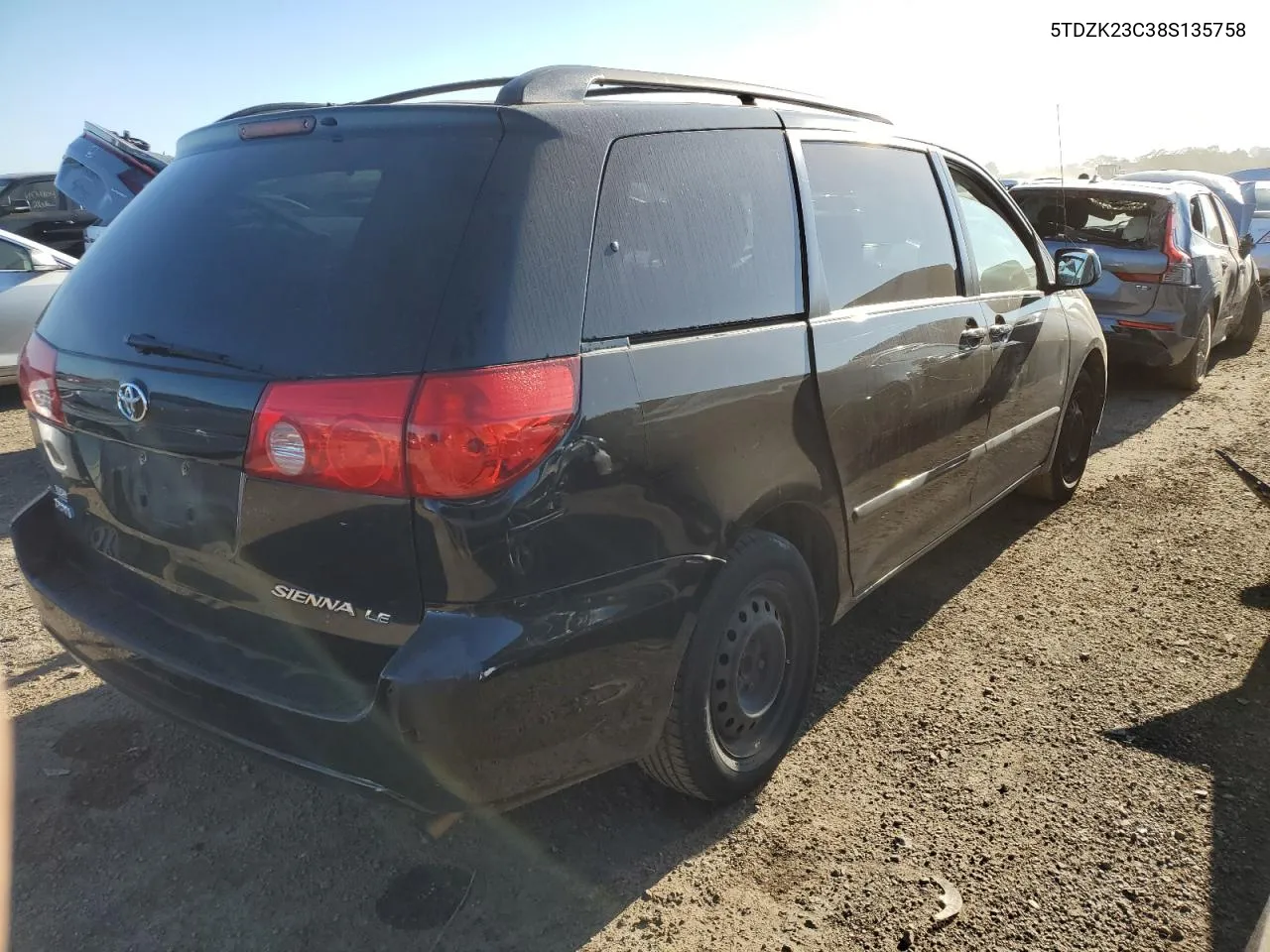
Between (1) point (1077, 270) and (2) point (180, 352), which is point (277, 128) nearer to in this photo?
(2) point (180, 352)

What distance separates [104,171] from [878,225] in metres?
7.36

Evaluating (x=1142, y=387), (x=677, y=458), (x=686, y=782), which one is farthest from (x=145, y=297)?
(x=1142, y=387)

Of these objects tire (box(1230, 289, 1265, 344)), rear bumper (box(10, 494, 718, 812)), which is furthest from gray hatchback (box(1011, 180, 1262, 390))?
rear bumper (box(10, 494, 718, 812))

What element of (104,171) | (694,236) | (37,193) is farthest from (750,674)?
(37,193)

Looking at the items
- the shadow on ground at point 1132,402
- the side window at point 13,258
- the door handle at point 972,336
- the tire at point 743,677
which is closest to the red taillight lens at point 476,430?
the tire at point 743,677

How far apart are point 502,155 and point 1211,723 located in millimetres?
2826

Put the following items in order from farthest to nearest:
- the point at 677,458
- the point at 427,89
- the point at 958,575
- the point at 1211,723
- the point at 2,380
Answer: the point at 2,380 → the point at 958,575 → the point at 1211,723 → the point at 427,89 → the point at 677,458

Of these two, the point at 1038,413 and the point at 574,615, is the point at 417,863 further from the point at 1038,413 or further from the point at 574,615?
the point at 1038,413

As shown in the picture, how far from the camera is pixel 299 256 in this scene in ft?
6.59

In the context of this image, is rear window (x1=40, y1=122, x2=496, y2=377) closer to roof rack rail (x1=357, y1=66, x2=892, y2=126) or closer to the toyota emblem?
the toyota emblem

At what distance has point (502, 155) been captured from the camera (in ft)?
6.46

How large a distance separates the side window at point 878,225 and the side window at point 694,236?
0.19 m

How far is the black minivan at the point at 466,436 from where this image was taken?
71.8 inches

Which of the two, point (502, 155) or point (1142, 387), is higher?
point (502, 155)
